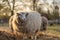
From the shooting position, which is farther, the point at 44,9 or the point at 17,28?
the point at 44,9

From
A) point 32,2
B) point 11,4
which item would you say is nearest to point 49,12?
point 32,2

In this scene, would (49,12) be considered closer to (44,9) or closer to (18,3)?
(44,9)

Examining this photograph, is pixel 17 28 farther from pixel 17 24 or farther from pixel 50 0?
pixel 50 0

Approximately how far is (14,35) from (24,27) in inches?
46.4

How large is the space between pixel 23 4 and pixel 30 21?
446 cm

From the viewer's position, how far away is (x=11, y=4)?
10820mm

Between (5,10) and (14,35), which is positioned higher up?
(5,10)

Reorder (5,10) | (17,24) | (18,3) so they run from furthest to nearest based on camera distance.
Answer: (18,3)
(5,10)
(17,24)

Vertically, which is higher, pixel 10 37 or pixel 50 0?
pixel 50 0

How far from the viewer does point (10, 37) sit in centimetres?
729

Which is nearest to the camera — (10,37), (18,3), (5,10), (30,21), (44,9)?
(30,21)

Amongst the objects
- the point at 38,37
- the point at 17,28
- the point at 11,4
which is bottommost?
the point at 38,37

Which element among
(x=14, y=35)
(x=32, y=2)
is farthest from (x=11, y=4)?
(x=14, y=35)

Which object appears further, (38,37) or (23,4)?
(23,4)
